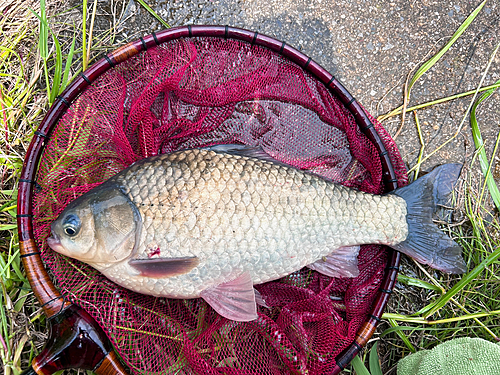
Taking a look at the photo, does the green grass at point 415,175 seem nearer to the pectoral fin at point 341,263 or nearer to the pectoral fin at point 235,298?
the pectoral fin at point 341,263

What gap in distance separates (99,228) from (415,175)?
176 centimetres

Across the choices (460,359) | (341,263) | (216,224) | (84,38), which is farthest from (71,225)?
(460,359)

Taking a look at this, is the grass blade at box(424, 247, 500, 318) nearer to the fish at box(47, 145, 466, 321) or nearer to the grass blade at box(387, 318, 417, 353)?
the grass blade at box(387, 318, 417, 353)

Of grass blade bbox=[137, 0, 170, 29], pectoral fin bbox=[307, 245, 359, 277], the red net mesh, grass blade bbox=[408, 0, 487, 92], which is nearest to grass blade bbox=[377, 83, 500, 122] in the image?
grass blade bbox=[408, 0, 487, 92]

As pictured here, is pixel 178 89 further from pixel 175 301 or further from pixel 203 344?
pixel 203 344

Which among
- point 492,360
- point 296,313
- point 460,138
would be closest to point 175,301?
point 296,313

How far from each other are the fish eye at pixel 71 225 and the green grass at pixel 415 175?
21.9 inches

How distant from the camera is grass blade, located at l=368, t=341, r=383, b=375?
204 cm

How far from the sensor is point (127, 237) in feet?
5.42

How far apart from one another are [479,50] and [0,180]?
2908 millimetres

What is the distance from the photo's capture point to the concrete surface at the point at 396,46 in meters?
2.32

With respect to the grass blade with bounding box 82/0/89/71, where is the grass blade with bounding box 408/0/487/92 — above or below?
below

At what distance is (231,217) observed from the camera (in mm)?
1698

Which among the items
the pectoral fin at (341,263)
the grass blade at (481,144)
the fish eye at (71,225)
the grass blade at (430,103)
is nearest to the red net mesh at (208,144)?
the pectoral fin at (341,263)
